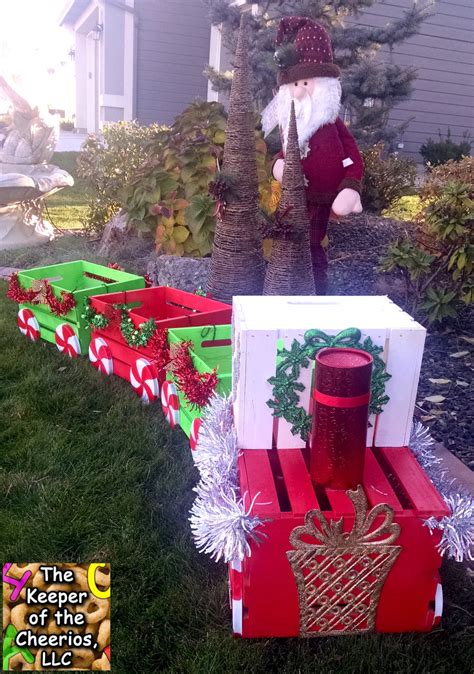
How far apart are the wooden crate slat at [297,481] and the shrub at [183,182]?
9.25 ft

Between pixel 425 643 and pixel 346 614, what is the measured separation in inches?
10.3

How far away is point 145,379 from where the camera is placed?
3039 mm

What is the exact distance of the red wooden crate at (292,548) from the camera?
160 cm

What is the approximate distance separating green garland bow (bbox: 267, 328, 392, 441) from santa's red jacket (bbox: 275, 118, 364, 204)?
1.90 meters

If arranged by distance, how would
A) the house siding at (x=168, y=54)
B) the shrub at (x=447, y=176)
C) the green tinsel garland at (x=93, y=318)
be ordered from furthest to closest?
the house siding at (x=168, y=54) → the shrub at (x=447, y=176) → the green tinsel garland at (x=93, y=318)

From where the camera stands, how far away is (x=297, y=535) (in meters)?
1.56

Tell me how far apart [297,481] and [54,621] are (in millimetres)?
781

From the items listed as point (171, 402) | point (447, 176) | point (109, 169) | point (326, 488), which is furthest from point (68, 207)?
point (326, 488)

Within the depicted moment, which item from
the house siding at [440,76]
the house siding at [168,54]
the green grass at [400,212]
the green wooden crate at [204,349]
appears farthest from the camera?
the house siding at [168,54]

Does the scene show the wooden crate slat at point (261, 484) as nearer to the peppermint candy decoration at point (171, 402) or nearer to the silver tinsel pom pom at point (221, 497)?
the silver tinsel pom pom at point (221, 497)

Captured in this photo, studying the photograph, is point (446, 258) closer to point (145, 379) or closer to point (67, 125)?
point (145, 379)

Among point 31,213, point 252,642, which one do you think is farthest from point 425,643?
point 31,213

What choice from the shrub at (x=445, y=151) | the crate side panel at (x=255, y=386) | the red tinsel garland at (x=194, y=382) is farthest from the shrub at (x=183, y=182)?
the shrub at (x=445, y=151)

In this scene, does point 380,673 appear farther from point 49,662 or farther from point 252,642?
point 49,662
